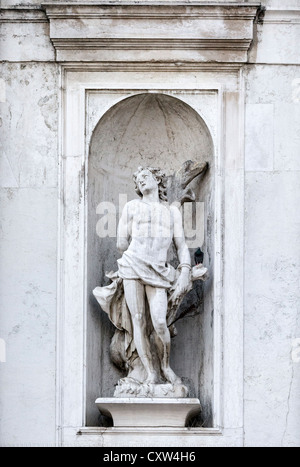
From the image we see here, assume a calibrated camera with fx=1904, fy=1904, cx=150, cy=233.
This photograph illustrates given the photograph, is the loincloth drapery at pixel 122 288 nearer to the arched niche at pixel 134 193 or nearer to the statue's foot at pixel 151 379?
the arched niche at pixel 134 193

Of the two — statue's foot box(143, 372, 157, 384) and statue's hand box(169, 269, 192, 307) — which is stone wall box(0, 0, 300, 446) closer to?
statue's hand box(169, 269, 192, 307)

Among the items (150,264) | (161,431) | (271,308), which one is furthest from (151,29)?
(161,431)

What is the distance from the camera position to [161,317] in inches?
616

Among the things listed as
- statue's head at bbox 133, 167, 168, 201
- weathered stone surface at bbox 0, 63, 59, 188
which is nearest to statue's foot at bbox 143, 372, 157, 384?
statue's head at bbox 133, 167, 168, 201

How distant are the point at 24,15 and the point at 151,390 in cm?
332

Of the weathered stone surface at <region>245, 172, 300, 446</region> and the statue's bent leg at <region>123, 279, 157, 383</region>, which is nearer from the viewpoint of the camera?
the weathered stone surface at <region>245, 172, 300, 446</region>

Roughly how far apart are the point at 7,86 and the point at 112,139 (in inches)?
40.0

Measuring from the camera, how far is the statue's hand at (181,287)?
15688 millimetres

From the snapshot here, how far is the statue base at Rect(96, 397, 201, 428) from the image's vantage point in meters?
15.5

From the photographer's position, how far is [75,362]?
51.4 ft

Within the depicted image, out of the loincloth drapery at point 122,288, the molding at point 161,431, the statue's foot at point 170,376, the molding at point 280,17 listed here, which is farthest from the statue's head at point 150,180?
the molding at point 161,431

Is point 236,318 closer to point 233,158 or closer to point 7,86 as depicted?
point 233,158

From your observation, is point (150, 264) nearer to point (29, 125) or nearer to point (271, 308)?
point (271, 308)

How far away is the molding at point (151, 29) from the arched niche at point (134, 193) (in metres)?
0.46
